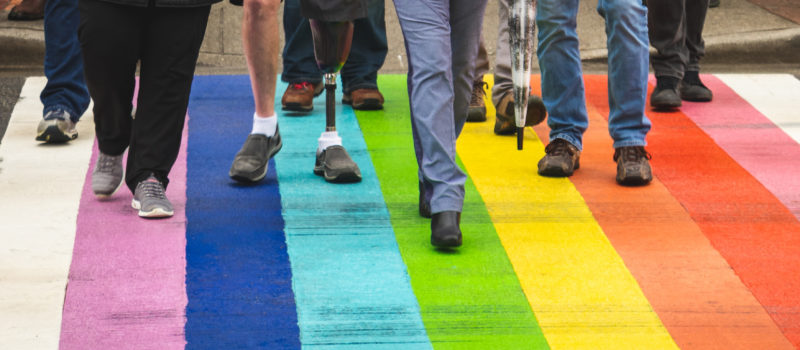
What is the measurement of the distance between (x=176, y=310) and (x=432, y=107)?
114 centimetres

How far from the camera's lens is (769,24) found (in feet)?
28.5

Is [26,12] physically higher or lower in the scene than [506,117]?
lower

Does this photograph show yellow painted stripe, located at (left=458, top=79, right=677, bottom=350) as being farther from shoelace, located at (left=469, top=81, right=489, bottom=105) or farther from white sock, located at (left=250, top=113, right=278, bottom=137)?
white sock, located at (left=250, top=113, right=278, bottom=137)

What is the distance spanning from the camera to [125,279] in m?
3.71

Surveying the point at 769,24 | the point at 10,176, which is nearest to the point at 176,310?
the point at 10,176

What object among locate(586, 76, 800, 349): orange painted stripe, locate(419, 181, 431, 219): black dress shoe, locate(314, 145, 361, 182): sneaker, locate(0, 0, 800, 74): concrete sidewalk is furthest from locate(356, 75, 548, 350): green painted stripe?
locate(0, 0, 800, 74): concrete sidewalk

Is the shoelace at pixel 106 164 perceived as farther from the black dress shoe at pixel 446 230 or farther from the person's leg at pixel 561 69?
the person's leg at pixel 561 69

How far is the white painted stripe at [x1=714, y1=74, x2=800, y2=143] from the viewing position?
594 cm

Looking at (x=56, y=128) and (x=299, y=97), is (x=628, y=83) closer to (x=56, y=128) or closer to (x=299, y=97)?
(x=299, y=97)

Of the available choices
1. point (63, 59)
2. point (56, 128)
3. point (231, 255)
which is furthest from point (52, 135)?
point (231, 255)

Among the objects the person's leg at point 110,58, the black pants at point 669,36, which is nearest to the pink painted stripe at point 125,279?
the person's leg at point 110,58

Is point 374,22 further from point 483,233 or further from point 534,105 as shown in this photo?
point 483,233

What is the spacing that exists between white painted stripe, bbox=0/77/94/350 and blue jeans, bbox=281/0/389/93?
1.11m

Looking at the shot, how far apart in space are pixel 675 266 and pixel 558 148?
1181mm
